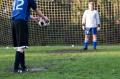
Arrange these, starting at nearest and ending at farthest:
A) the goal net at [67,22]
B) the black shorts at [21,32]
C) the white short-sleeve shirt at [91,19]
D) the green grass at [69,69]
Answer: the green grass at [69,69]
the black shorts at [21,32]
the white short-sleeve shirt at [91,19]
the goal net at [67,22]

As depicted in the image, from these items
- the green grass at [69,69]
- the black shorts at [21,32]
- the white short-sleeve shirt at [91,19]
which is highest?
the black shorts at [21,32]

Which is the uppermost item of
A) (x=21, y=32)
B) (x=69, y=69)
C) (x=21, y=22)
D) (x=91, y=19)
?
(x=21, y=22)

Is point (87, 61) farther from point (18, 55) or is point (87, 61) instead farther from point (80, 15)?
point (80, 15)

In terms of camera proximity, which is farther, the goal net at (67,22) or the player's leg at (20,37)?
the goal net at (67,22)

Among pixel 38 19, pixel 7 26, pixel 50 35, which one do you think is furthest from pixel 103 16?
pixel 38 19

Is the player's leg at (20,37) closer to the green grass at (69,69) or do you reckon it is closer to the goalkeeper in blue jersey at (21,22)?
the goalkeeper in blue jersey at (21,22)

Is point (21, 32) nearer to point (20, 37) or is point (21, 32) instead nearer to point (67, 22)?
point (20, 37)

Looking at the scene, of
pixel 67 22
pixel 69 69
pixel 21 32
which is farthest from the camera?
pixel 67 22

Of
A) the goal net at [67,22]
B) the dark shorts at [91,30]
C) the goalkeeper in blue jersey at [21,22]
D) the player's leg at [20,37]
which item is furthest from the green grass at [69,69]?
the goal net at [67,22]

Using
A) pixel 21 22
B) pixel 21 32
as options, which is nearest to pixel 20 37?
pixel 21 32

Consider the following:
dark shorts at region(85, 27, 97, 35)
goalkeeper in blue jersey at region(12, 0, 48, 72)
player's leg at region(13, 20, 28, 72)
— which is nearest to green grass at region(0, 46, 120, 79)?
player's leg at region(13, 20, 28, 72)

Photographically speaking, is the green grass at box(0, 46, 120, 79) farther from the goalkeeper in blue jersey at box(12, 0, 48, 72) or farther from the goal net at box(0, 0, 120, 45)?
the goal net at box(0, 0, 120, 45)

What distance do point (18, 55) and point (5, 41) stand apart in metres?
13.4

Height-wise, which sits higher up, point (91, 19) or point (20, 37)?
point (20, 37)
